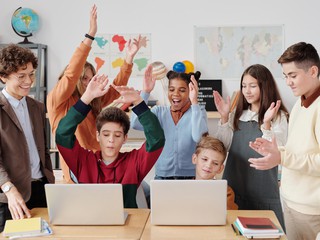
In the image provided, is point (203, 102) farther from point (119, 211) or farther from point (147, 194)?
point (119, 211)

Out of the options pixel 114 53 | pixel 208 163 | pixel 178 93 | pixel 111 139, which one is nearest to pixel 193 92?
pixel 178 93

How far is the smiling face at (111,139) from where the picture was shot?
2.21m

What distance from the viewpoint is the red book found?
1.71m

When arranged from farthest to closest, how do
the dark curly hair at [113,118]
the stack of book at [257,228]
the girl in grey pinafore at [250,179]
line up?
the girl in grey pinafore at [250,179] → the dark curly hair at [113,118] → the stack of book at [257,228]

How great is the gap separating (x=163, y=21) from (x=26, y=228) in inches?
126

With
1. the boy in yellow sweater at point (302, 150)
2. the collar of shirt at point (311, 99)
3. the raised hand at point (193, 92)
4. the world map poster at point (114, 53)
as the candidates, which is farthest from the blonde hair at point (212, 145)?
the world map poster at point (114, 53)

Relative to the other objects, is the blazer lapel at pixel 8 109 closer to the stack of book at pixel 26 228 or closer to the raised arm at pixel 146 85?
the stack of book at pixel 26 228

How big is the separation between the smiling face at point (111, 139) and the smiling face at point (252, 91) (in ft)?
2.30

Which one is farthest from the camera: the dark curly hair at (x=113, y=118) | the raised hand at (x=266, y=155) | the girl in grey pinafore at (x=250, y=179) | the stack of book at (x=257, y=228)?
the girl in grey pinafore at (x=250, y=179)

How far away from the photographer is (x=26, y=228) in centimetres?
177

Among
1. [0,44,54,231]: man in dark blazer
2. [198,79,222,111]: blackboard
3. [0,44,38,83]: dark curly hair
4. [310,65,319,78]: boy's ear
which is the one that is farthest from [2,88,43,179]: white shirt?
[198,79,222,111]: blackboard

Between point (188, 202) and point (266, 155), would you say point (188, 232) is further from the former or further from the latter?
point (266, 155)

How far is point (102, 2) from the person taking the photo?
4.62 metres

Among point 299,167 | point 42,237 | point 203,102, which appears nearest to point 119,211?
point 42,237
